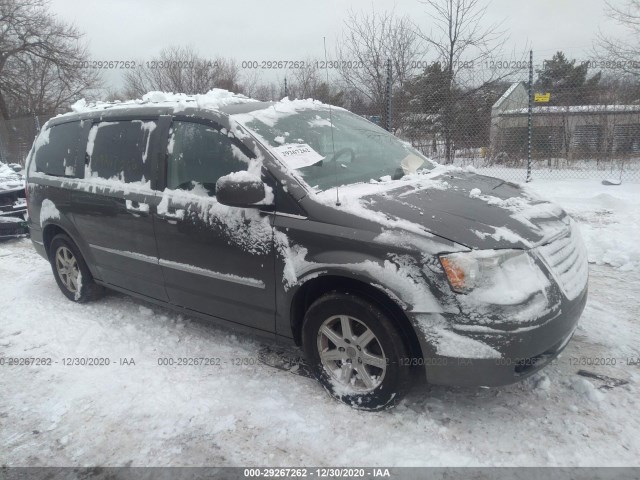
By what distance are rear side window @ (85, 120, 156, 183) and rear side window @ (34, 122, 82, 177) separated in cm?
28

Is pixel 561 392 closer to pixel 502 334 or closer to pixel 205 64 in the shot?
pixel 502 334

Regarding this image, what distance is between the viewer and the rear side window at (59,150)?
4.41 metres

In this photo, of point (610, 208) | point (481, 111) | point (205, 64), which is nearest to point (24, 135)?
point (205, 64)

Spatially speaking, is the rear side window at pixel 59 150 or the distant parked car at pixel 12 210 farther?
the distant parked car at pixel 12 210

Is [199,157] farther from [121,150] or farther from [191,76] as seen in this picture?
[191,76]

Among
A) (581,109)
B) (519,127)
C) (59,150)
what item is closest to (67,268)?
(59,150)

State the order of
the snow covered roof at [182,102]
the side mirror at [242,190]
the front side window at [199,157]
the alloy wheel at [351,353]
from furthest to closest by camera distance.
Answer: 1. the snow covered roof at [182,102]
2. the front side window at [199,157]
3. the side mirror at [242,190]
4. the alloy wheel at [351,353]

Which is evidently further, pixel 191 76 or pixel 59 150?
pixel 191 76

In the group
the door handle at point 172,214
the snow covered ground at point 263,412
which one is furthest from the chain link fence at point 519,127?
the door handle at point 172,214

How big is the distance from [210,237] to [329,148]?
3.49ft

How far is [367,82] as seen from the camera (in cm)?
1143

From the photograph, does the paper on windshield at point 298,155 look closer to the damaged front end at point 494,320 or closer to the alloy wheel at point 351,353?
the alloy wheel at point 351,353


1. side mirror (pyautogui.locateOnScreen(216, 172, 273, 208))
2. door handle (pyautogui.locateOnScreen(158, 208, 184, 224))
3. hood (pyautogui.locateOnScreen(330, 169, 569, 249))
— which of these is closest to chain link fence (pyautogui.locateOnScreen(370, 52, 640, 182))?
hood (pyautogui.locateOnScreen(330, 169, 569, 249))

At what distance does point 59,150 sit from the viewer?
4.61 m
